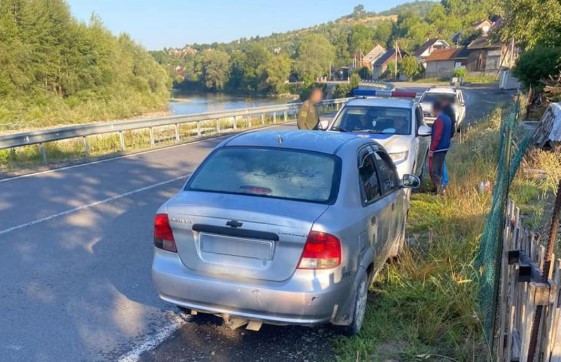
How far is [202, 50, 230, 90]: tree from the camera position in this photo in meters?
130

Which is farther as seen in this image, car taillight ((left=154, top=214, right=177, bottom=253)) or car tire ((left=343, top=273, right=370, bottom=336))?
car tire ((left=343, top=273, right=370, bottom=336))

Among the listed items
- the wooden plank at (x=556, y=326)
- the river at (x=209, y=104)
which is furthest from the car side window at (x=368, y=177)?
the river at (x=209, y=104)

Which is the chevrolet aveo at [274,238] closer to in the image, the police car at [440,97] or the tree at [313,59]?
the police car at [440,97]

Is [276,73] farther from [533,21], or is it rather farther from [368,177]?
[368,177]

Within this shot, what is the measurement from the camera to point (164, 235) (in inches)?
147

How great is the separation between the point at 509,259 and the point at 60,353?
10.7 ft

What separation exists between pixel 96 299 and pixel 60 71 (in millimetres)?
50565

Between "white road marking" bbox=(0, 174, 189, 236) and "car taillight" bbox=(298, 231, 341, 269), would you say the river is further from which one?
"car taillight" bbox=(298, 231, 341, 269)

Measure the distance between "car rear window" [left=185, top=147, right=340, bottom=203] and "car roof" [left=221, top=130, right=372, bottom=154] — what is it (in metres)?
0.08

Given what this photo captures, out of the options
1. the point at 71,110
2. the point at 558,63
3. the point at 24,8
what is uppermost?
the point at 24,8

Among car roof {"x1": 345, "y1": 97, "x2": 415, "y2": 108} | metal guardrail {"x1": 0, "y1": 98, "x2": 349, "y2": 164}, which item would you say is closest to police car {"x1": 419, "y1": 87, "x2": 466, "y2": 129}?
car roof {"x1": 345, "y1": 97, "x2": 415, "y2": 108}

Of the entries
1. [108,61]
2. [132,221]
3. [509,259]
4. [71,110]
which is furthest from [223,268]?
[108,61]

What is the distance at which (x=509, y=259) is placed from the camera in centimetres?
283

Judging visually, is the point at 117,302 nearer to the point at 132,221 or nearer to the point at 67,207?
the point at 132,221
